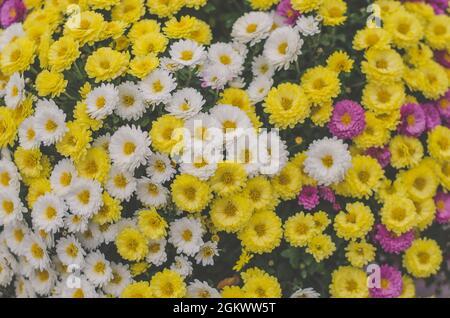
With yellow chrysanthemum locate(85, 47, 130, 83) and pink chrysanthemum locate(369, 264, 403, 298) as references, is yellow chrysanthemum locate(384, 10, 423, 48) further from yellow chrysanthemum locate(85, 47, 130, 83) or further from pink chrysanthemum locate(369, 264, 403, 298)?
yellow chrysanthemum locate(85, 47, 130, 83)

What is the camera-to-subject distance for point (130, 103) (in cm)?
235

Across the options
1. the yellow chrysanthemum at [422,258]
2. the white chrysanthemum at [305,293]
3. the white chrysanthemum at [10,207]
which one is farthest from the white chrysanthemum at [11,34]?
the yellow chrysanthemum at [422,258]

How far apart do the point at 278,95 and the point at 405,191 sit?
60cm

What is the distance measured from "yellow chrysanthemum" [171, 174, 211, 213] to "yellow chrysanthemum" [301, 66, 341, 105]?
1.75 feet

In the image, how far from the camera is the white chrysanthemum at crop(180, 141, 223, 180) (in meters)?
2.20

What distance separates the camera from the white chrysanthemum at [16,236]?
251 cm

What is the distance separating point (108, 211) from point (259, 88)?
73 cm

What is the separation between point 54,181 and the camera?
237 cm

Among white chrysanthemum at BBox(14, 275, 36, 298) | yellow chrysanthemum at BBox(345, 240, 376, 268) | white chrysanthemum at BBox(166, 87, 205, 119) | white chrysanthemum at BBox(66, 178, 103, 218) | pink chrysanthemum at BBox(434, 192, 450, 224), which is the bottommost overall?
Result: white chrysanthemum at BBox(14, 275, 36, 298)

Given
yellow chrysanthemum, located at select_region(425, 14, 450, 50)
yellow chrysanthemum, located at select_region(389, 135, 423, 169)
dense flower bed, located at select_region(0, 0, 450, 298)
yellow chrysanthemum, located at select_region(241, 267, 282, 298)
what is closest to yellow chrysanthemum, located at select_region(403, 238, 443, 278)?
dense flower bed, located at select_region(0, 0, 450, 298)

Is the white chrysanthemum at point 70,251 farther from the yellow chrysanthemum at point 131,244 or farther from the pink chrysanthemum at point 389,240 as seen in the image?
the pink chrysanthemum at point 389,240

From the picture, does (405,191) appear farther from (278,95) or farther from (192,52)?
(192,52)

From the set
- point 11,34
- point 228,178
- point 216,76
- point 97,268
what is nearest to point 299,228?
point 228,178
